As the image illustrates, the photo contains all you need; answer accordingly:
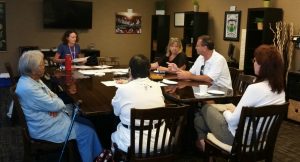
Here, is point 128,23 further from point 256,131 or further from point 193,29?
point 256,131

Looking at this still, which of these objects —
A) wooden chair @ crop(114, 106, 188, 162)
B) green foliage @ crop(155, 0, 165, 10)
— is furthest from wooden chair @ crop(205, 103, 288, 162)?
green foliage @ crop(155, 0, 165, 10)

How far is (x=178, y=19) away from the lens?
809 cm

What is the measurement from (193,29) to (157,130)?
16.7 feet

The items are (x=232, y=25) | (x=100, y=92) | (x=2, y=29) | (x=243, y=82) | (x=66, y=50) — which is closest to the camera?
(x=100, y=92)

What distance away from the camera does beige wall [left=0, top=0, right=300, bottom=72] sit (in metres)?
6.92

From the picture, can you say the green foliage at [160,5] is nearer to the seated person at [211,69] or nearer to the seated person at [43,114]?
the seated person at [211,69]

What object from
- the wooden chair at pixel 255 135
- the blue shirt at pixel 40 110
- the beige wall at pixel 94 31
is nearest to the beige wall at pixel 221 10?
the beige wall at pixel 94 31

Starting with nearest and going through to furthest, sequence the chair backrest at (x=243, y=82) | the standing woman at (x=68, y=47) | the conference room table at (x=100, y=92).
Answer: the conference room table at (x=100, y=92) < the chair backrest at (x=243, y=82) < the standing woman at (x=68, y=47)

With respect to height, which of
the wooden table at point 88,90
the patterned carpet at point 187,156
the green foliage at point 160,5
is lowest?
the patterned carpet at point 187,156

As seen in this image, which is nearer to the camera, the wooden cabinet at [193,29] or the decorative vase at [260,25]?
the decorative vase at [260,25]

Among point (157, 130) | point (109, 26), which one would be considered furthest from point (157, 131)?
point (109, 26)

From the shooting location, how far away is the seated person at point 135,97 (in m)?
2.21

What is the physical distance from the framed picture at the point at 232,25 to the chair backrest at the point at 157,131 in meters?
4.55

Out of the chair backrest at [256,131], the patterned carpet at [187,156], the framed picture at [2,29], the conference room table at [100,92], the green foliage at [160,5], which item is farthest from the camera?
the green foliage at [160,5]
